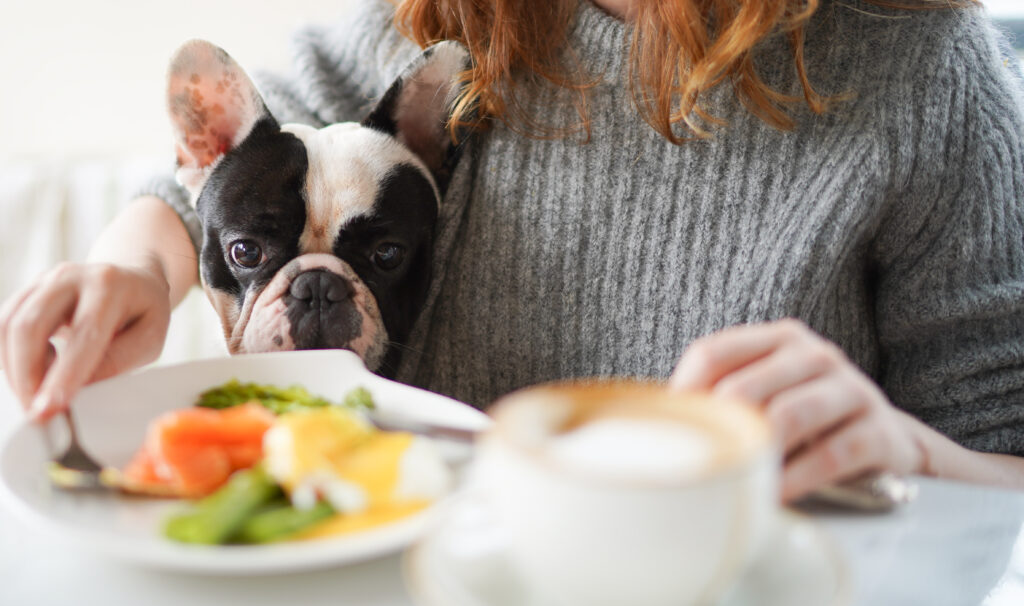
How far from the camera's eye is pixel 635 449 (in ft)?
1.07

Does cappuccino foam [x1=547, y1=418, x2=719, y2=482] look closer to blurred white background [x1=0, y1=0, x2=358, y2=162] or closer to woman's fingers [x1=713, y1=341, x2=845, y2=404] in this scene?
woman's fingers [x1=713, y1=341, x2=845, y2=404]

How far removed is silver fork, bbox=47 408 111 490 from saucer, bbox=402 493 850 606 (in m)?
0.22

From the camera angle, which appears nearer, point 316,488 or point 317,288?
point 316,488

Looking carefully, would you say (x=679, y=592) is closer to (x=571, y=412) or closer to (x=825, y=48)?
(x=571, y=412)

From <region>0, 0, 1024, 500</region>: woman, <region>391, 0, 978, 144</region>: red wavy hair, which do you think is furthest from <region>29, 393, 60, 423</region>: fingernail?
<region>391, 0, 978, 144</region>: red wavy hair

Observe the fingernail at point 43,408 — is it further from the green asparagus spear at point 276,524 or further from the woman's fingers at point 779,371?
the woman's fingers at point 779,371

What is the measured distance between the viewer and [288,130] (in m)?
0.91

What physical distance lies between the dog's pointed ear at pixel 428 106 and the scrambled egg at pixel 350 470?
53 cm

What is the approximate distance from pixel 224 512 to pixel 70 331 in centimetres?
28

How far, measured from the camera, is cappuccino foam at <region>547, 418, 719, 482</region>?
309 millimetres

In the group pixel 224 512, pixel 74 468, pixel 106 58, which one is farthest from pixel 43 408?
pixel 106 58

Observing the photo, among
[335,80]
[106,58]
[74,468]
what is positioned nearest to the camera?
[74,468]

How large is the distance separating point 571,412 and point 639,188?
1.84 feet

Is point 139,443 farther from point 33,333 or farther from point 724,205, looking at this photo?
point 724,205
